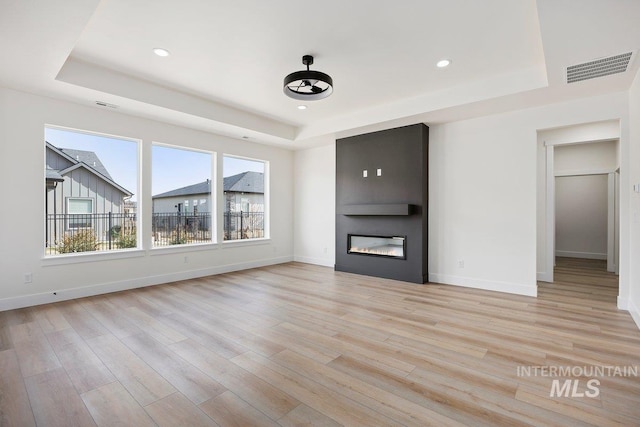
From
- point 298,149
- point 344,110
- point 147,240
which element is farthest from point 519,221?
point 147,240

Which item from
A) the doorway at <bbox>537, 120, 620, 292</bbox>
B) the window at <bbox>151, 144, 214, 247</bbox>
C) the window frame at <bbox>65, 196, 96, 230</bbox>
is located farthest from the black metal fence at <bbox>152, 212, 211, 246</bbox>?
the doorway at <bbox>537, 120, 620, 292</bbox>

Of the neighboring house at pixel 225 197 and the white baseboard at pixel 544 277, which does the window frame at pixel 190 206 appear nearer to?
the neighboring house at pixel 225 197

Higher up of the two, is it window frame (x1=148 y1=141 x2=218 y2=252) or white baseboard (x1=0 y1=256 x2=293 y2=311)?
window frame (x1=148 y1=141 x2=218 y2=252)

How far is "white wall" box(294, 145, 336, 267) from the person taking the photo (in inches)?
259

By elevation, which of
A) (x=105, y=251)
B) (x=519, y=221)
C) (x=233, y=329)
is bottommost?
(x=233, y=329)

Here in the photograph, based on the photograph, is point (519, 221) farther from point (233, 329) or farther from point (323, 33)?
point (233, 329)

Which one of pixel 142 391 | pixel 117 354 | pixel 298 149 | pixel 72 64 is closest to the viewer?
pixel 142 391

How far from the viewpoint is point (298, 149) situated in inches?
282

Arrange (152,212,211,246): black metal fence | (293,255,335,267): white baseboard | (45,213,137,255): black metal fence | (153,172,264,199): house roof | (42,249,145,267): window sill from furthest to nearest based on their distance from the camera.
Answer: (293,255,335,267): white baseboard
(153,172,264,199): house roof
(152,212,211,246): black metal fence
(45,213,137,255): black metal fence
(42,249,145,267): window sill

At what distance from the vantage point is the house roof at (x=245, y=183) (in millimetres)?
6152

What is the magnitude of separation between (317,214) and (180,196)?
2.84 metres

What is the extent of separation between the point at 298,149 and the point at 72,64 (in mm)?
4373

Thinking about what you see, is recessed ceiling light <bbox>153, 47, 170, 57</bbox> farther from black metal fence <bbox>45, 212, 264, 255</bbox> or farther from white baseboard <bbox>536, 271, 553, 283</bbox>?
white baseboard <bbox>536, 271, 553, 283</bbox>

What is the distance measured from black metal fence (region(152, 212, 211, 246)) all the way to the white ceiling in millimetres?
1674
